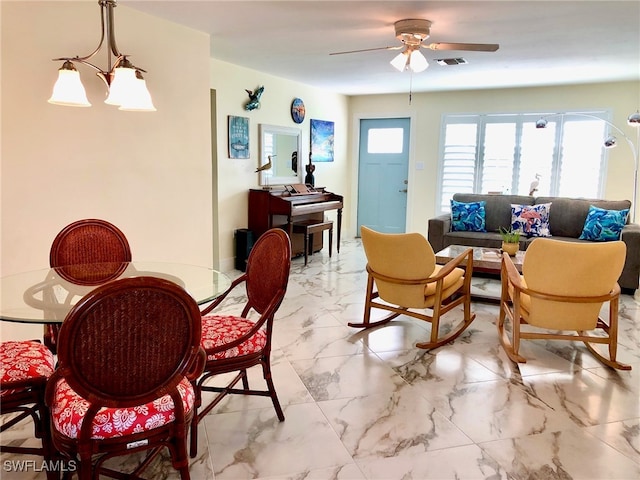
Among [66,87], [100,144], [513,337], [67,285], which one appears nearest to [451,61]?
[513,337]

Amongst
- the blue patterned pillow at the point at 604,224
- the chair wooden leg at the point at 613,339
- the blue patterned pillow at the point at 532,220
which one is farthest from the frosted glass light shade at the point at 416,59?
the blue patterned pillow at the point at 604,224

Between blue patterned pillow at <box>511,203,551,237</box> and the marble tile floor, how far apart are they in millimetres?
1850

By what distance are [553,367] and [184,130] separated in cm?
313

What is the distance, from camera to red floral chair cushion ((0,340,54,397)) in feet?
5.62

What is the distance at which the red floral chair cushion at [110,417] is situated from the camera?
1.46 m

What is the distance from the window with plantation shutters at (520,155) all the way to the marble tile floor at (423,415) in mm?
3136

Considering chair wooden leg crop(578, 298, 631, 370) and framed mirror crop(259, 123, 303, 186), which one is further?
framed mirror crop(259, 123, 303, 186)

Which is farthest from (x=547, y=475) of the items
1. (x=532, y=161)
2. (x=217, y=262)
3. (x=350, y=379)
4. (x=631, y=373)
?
(x=532, y=161)

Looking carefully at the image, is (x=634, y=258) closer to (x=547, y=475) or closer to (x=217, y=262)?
(x=547, y=475)

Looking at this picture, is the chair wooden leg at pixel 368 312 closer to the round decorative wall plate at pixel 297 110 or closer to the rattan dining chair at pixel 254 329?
the rattan dining chair at pixel 254 329

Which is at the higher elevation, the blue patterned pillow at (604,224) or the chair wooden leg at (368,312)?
the blue patterned pillow at (604,224)

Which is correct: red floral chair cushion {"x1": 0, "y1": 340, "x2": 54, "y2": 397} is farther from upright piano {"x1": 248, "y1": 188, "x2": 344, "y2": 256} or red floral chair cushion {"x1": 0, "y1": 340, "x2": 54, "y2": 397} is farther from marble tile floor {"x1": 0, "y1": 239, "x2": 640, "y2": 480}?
upright piano {"x1": 248, "y1": 188, "x2": 344, "y2": 256}

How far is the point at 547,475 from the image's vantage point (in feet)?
6.26

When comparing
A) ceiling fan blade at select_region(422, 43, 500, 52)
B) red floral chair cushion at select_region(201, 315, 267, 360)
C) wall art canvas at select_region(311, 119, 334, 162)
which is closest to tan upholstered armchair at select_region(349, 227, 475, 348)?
red floral chair cushion at select_region(201, 315, 267, 360)
